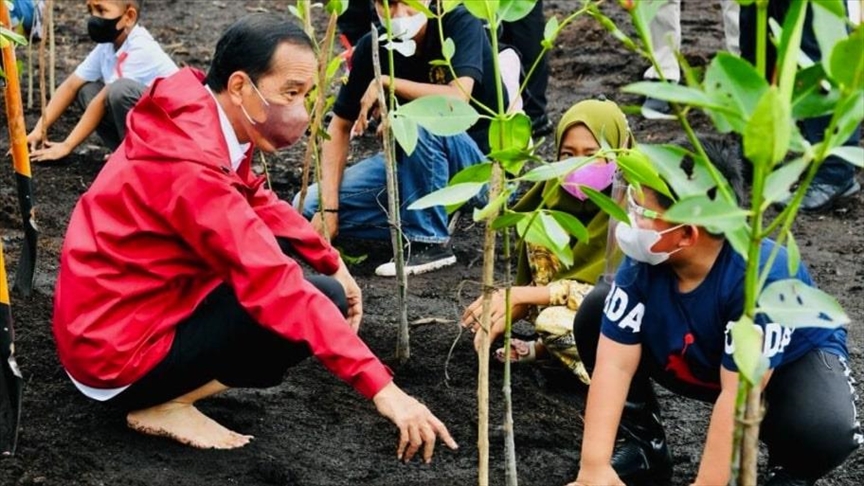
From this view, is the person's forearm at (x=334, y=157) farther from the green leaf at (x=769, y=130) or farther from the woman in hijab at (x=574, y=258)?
the green leaf at (x=769, y=130)

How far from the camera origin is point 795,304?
1.64 metres

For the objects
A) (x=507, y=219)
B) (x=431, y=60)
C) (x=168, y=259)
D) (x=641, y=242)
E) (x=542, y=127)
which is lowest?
(x=542, y=127)

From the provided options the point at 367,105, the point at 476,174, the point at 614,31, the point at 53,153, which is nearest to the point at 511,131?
the point at 476,174

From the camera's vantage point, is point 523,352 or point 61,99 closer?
point 523,352

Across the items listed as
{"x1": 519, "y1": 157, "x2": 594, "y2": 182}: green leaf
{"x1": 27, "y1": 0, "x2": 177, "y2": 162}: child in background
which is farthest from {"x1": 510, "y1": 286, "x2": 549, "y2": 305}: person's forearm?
{"x1": 27, "y1": 0, "x2": 177, "y2": 162}: child in background

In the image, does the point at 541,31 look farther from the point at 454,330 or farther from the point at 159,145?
the point at 159,145

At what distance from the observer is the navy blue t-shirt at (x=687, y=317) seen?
2570 mm

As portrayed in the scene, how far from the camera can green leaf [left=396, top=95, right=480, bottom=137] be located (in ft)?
6.91

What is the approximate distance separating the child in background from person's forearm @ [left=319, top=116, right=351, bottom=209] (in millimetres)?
1004

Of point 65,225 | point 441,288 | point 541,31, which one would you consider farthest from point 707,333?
point 541,31

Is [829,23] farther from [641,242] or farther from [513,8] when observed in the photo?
[641,242]

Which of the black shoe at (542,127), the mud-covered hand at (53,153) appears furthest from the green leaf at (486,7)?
the black shoe at (542,127)

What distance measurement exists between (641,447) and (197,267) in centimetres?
107

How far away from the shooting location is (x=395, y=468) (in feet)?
9.59
